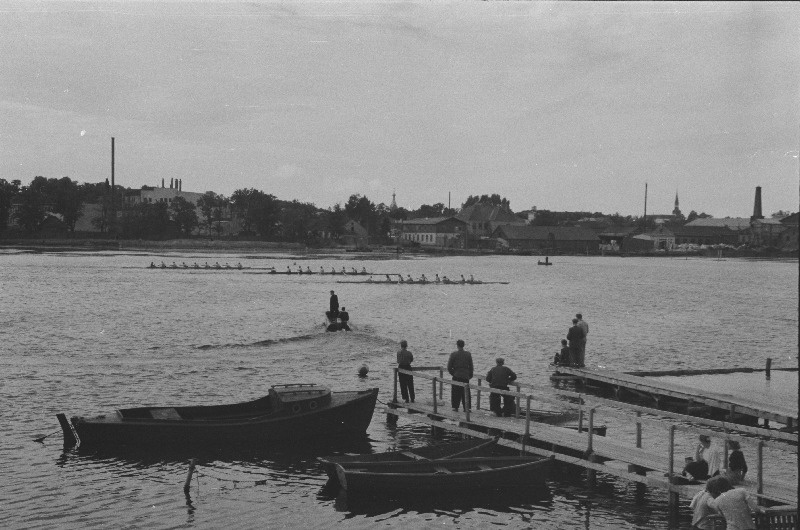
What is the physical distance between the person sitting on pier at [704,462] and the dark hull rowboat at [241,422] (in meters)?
10.0

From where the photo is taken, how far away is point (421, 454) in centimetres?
2020

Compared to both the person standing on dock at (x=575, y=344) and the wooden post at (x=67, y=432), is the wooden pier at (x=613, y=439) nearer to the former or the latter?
the person standing on dock at (x=575, y=344)

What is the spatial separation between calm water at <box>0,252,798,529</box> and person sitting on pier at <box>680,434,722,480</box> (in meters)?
1.32

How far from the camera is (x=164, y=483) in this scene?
20594 millimetres

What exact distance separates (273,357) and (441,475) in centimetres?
2537

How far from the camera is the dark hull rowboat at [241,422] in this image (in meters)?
22.8

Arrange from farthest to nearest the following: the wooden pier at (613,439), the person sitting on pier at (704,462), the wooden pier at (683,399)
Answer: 1. the wooden pier at (683,399)
2. the person sitting on pier at (704,462)
3. the wooden pier at (613,439)

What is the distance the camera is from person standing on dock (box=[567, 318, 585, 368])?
32.2 metres

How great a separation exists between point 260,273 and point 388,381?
86.9 meters

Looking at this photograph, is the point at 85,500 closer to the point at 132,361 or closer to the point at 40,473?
the point at 40,473

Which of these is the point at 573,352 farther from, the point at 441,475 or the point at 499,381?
the point at 441,475

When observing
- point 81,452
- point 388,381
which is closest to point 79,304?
point 388,381

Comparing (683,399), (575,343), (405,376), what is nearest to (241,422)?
(405,376)

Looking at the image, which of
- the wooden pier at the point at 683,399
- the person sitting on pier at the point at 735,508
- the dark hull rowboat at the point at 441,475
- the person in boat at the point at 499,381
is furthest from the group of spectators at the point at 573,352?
the person sitting on pier at the point at 735,508
